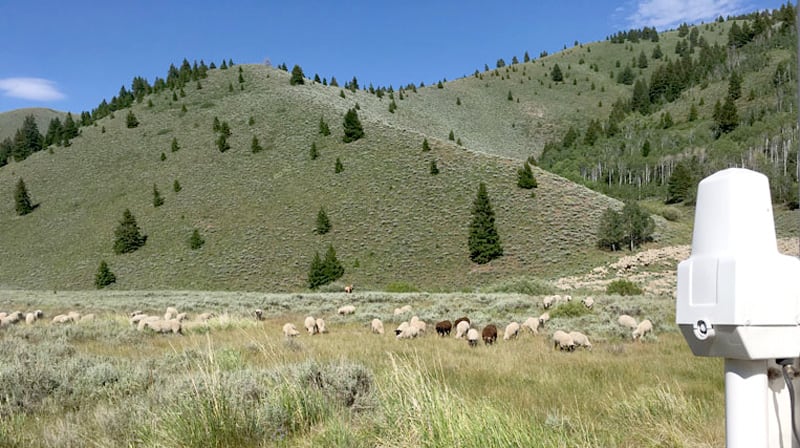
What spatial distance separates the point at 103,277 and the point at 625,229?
44596mm

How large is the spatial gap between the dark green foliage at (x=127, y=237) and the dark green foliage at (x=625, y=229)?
43.5 meters

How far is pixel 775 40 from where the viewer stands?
316ft

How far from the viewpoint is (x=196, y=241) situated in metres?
46.3

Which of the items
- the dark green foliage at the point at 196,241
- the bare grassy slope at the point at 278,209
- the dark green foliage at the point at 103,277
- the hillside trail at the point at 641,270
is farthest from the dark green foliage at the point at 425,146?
the dark green foliage at the point at 103,277

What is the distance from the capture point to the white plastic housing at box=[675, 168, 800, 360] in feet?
4.40

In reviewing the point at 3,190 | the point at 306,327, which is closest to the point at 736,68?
the point at 306,327

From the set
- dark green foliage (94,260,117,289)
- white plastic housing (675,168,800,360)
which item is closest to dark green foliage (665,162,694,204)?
dark green foliage (94,260,117,289)

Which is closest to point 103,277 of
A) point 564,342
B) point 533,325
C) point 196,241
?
point 196,241

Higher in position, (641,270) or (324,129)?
(324,129)

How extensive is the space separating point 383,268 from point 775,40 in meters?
104

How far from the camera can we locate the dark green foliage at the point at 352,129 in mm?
58125

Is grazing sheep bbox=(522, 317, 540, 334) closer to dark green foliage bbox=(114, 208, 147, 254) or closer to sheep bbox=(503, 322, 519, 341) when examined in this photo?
sheep bbox=(503, 322, 519, 341)

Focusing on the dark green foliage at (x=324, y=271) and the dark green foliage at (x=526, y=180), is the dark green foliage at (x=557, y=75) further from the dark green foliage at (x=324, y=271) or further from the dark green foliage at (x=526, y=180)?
the dark green foliage at (x=324, y=271)

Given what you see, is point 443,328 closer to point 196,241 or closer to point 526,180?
→ point 526,180
